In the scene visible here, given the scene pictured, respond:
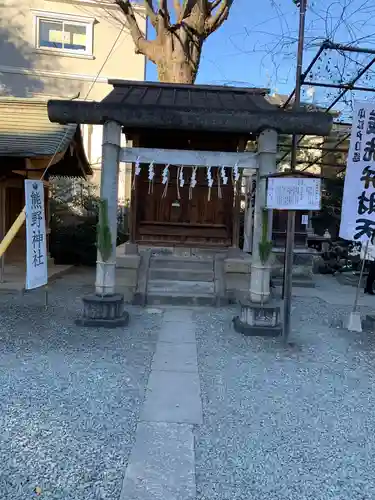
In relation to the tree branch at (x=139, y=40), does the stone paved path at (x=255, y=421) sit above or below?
below

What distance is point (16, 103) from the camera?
1077 cm

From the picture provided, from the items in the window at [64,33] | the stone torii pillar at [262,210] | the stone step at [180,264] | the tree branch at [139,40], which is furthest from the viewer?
the window at [64,33]

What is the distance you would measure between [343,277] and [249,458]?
35.1 ft

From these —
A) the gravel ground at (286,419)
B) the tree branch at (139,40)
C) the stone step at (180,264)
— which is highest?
the tree branch at (139,40)

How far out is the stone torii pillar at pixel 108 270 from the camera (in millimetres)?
6312

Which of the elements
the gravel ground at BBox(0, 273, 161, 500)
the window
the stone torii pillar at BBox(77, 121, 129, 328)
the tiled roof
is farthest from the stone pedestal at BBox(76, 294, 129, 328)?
the window

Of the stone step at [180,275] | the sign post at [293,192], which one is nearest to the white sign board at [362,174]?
the sign post at [293,192]

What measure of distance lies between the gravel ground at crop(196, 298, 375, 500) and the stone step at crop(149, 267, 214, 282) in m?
2.50

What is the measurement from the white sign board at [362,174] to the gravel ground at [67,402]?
354 centimetres

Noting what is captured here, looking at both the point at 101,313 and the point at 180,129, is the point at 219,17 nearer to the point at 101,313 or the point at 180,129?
the point at 180,129

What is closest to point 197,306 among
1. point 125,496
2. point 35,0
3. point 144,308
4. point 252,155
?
point 144,308

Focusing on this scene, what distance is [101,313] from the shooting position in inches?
251

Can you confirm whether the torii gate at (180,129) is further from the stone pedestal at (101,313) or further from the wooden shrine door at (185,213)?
the wooden shrine door at (185,213)

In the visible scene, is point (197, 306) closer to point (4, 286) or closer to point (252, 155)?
point (252, 155)
